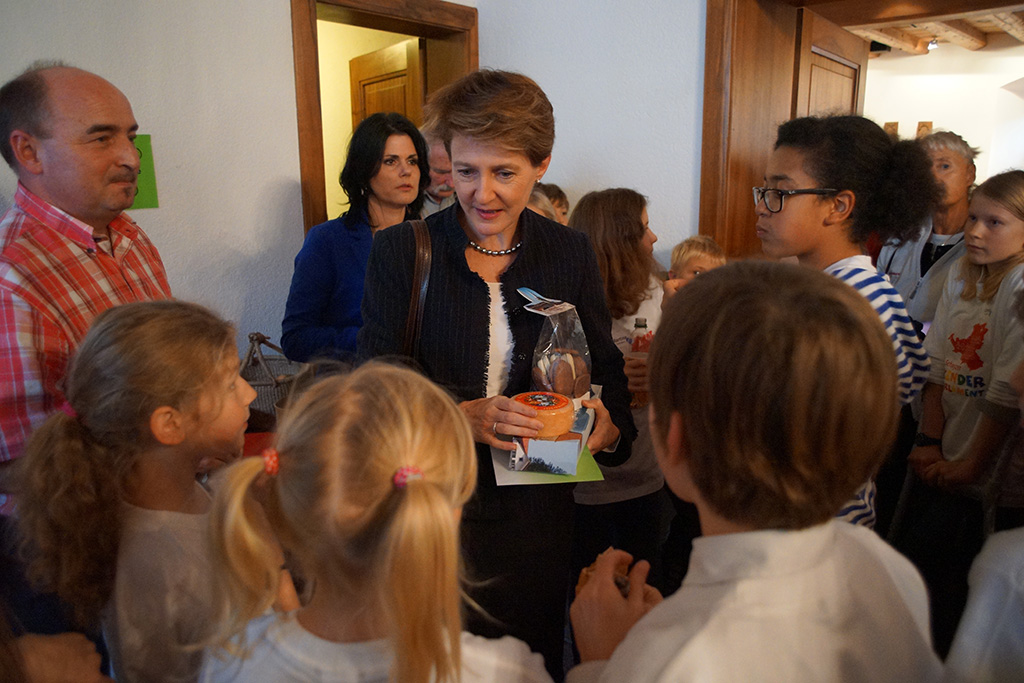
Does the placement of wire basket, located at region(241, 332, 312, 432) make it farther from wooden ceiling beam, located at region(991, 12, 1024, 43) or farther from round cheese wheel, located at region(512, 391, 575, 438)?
wooden ceiling beam, located at region(991, 12, 1024, 43)

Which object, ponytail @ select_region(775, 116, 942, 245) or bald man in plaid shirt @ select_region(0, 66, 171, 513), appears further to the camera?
ponytail @ select_region(775, 116, 942, 245)

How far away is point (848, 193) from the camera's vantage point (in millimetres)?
1570

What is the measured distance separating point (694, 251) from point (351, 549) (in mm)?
2138

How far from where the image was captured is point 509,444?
49.7 inches

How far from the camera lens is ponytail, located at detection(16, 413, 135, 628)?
3.59 ft

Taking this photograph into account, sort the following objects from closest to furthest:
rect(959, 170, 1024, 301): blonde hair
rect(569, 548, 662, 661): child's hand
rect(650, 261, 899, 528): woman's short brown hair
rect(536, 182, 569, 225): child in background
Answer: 1. rect(650, 261, 899, 528): woman's short brown hair
2. rect(569, 548, 662, 661): child's hand
3. rect(959, 170, 1024, 301): blonde hair
4. rect(536, 182, 569, 225): child in background

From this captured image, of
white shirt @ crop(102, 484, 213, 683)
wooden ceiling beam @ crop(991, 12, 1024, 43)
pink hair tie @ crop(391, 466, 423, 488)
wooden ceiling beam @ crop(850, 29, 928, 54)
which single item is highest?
wooden ceiling beam @ crop(850, 29, 928, 54)

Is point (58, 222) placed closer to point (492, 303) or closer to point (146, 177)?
point (492, 303)

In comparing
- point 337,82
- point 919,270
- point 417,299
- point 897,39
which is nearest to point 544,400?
point 417,299

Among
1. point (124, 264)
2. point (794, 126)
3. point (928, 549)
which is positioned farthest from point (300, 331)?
point (928, 549)

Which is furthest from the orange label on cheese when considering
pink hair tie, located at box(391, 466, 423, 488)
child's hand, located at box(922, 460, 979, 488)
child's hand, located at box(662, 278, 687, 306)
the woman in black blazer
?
child's hand, located at box(922, 460, 979, 488)

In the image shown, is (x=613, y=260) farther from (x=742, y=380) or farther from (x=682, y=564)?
(x=742, y=380)

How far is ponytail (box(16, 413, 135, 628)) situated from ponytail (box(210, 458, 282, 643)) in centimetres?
41

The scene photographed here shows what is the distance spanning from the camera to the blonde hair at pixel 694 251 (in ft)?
8.73
